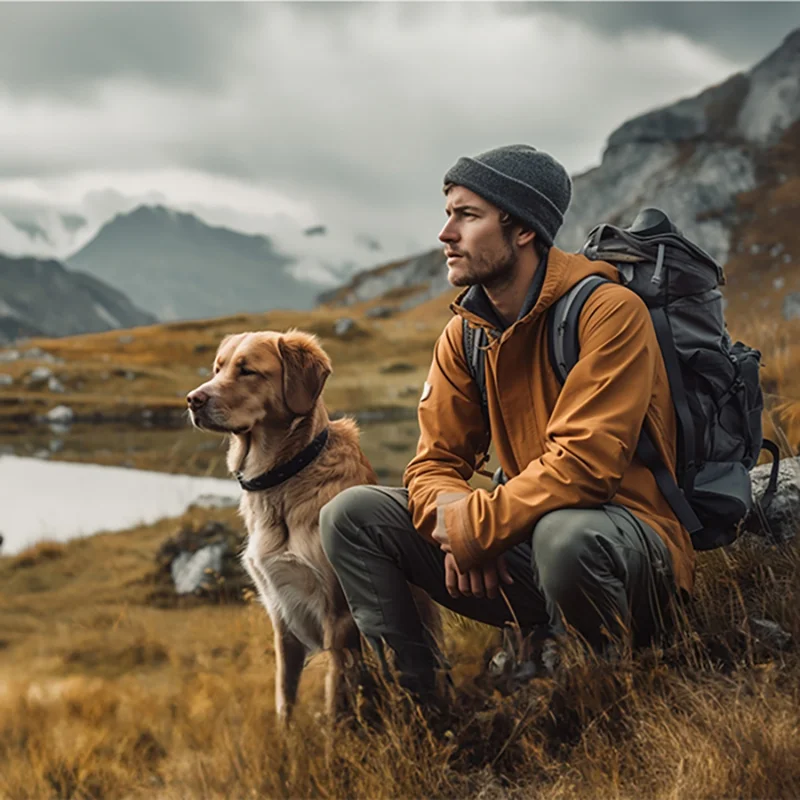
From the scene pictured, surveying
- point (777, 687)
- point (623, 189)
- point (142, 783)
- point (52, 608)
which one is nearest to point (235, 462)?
point (142, 783)

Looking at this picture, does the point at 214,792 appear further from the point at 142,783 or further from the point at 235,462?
the point at 235,462

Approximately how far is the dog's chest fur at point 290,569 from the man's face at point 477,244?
1.45 meters

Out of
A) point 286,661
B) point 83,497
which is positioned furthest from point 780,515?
point 83,497

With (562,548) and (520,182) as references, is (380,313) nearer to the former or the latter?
(520,182)

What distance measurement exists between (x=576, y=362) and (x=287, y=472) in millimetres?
1627

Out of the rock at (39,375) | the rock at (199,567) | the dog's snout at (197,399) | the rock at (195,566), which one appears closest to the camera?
the dog's snout at (197,399)

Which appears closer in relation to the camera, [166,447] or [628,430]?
[628,430]

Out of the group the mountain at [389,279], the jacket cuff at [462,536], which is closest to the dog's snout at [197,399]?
the jacket cuff at [462,536]

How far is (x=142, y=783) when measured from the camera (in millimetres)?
3475

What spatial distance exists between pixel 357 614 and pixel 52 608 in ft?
21.7

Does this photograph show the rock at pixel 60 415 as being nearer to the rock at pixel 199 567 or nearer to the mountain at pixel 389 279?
the rock at pixel 199 567

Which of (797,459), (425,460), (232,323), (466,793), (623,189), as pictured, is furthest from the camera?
(623,189)

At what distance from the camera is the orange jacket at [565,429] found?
3.08m

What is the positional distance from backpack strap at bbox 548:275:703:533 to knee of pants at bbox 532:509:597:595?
46 cm
